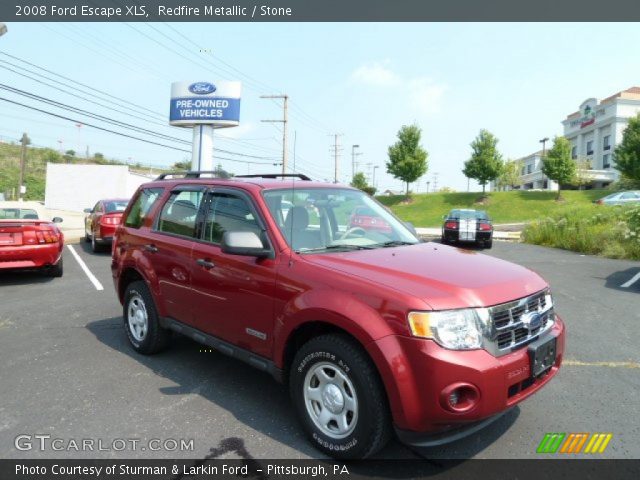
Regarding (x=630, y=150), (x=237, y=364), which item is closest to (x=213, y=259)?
(x=237, y=364)

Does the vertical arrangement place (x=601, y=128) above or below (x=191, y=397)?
above

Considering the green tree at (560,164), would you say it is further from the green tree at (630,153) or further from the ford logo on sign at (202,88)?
the ford logo on sign at (202,88)

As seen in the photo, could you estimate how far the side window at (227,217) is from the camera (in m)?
3.76

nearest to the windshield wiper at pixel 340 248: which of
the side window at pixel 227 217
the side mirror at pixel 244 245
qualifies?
the side mirror at pixel 244 245

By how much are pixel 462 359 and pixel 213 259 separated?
215cm

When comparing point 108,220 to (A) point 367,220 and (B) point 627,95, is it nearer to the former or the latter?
(A) point 367,220

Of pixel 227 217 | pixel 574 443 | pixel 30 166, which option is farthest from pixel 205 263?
pixel 30 166

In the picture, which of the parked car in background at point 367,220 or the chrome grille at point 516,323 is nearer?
the chrome grille at point 516,323

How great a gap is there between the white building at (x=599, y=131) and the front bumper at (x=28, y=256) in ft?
193

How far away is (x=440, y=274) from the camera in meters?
2.97

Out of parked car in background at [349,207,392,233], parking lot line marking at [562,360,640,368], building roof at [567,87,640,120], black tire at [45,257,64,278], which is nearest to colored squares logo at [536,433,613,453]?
parking lot line marking at [562,360,640,368]

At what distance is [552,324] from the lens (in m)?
3.31

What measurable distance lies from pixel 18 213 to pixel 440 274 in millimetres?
9080

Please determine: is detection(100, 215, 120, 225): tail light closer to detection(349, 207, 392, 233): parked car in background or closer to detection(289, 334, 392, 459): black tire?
detection(349, 207, 392, 233): parked car in background
